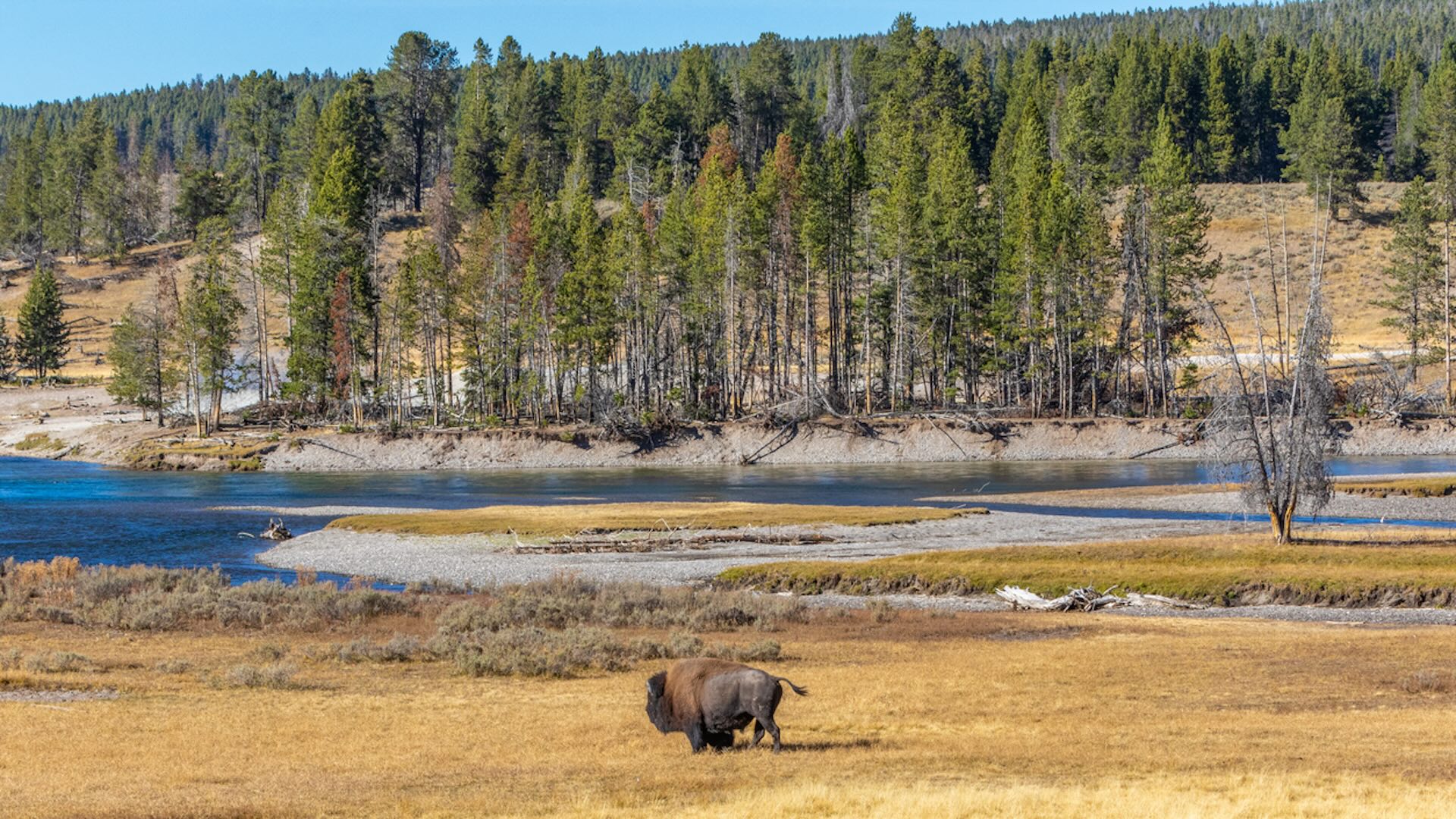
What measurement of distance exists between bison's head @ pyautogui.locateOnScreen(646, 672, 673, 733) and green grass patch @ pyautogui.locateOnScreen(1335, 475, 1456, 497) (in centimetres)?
4852

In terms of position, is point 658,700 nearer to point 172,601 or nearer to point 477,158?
point 172,601

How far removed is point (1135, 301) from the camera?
90.4m

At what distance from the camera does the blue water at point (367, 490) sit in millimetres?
50812

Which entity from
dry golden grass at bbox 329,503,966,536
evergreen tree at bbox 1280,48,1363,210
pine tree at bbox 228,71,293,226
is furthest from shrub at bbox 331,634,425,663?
pine tree at bbox 228,71,293,226

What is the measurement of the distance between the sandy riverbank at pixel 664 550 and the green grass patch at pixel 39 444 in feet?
185

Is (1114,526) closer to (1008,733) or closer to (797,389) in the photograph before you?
(1008,733)

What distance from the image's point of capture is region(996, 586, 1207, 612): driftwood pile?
3550cm

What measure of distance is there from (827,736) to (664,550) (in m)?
28.0

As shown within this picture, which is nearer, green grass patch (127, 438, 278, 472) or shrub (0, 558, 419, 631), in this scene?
shrub (0, 558, 419, 631)

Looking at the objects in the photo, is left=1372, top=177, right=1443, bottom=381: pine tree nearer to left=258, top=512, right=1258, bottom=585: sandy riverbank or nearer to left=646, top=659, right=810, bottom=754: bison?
left=258, top=512, right=1258, bottom=585: sandy riverbank

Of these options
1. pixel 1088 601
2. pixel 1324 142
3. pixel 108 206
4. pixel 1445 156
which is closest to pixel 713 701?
pixel 1088 601

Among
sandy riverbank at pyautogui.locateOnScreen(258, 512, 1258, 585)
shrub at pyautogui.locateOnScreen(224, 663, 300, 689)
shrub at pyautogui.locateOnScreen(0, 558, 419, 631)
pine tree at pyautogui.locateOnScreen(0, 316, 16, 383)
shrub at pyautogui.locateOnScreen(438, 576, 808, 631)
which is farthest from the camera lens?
pine tree at pyautogui.locateOnScreen(0, 316, 16, 383)

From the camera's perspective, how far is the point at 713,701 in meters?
17.6

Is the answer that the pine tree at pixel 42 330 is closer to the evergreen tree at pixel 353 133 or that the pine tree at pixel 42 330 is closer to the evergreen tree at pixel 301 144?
the evergreen tree at pixel 301 144
